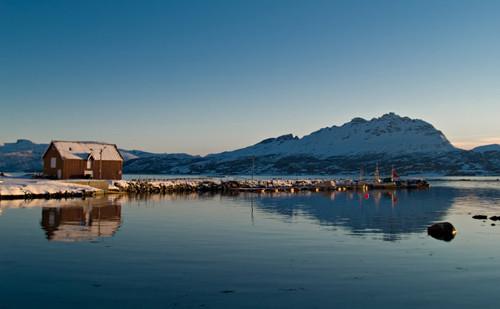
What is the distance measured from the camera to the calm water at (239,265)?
1438cm

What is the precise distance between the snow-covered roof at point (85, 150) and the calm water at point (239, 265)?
139 ft

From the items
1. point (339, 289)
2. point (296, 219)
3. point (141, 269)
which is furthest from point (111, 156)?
point (339, 289)

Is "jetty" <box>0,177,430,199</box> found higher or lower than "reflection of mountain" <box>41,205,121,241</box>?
higher

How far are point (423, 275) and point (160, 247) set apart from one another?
43.7 feet

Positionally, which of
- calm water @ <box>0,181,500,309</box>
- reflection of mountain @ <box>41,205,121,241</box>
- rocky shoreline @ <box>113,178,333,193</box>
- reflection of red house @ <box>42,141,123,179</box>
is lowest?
calm water @ <box>0,181,500,309</box>

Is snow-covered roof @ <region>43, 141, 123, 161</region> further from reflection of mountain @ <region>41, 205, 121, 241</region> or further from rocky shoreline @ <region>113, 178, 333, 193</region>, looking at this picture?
reflection of mountain @ <region>41, 205, 121, 241</region>

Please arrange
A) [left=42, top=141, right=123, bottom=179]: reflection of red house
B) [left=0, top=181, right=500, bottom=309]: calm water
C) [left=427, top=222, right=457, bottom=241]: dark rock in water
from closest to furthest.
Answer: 1. [left=0, top=181, right=500, bottom=309]: calm water
2. [left=427, top=222, right=457, bottom=241]: dark rock in water
3. [left=42, top=141, right=123, bottom=179]: reflection of red house

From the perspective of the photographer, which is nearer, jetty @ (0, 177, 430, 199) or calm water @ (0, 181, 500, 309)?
calm water @ (0, 181, 500, 309)

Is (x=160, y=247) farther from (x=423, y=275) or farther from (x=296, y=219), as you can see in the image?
(x=296, y=219)

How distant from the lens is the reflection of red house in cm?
7375

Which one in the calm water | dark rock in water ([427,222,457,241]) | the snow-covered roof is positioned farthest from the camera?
the snow-covered roof

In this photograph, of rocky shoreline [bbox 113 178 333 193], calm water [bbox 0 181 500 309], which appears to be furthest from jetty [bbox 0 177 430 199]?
calm water [bbox 0 181 500 309]

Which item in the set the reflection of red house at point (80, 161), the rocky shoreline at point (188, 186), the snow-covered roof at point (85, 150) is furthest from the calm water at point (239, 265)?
the rocky shoreline at point (188, 186)

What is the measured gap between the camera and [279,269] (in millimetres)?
18656
